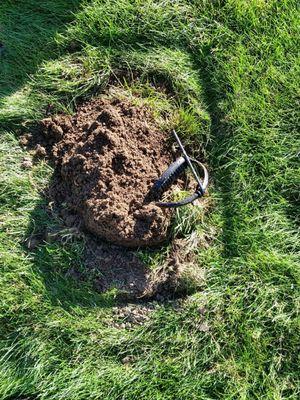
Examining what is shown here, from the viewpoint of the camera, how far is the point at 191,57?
3.22 metres

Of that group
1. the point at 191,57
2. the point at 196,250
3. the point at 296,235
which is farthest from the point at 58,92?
the point at 296,235

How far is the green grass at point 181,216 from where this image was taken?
8.80 feet

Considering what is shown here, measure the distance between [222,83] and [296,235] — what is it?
1.00 m

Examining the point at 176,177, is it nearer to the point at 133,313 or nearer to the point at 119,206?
the point at 119,206

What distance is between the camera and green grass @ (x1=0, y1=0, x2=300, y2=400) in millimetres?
2684

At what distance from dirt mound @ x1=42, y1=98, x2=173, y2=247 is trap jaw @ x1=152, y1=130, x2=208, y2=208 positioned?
7 cm

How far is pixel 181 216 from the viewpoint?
283cm

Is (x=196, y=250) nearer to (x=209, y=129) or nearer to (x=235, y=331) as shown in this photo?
(x=235, y=331)

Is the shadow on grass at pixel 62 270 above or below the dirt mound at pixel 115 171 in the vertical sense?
below

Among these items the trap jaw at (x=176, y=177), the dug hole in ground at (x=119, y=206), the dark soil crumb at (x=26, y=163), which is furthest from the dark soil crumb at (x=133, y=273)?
the dark soil crumb at (x=26, y=163)

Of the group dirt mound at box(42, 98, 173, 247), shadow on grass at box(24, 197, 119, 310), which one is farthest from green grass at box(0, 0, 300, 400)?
dirt mound at box(42, 98, 173, 247)

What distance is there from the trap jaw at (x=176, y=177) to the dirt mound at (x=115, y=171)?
0.07m

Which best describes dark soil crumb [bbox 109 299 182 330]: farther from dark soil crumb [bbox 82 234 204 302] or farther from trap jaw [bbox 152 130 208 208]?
trap jaw [bbox 152 130 208 208]

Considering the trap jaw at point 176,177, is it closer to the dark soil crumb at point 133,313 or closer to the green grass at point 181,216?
the green grass at point 181,216
